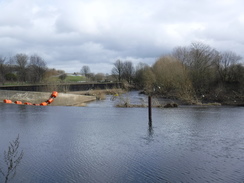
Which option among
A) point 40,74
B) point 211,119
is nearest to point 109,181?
point 211,119

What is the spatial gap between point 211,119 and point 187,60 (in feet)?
108

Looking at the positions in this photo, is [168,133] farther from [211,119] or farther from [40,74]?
[40,74]

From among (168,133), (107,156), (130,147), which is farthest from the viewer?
(168,133)

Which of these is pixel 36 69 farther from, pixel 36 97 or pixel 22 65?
pixel 36 97

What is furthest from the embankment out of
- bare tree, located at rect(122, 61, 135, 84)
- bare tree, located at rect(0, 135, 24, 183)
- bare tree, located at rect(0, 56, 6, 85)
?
bare tree, located at rect(122, 61, 135, 84)

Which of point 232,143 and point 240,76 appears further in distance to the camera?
point 240,76

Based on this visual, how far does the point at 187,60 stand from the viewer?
181ft

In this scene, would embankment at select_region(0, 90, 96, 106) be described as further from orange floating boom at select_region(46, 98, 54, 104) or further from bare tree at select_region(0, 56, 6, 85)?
bare tree at select_region(0, 56, 6, 85)

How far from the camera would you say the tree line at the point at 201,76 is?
43.8 metres

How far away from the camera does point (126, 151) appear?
42.9 feet

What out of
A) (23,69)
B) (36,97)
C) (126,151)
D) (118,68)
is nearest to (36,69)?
(23,69)

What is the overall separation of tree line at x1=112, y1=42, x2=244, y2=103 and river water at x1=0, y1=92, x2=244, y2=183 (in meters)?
22.4

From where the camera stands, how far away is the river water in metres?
9.89

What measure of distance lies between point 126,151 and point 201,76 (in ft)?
125
